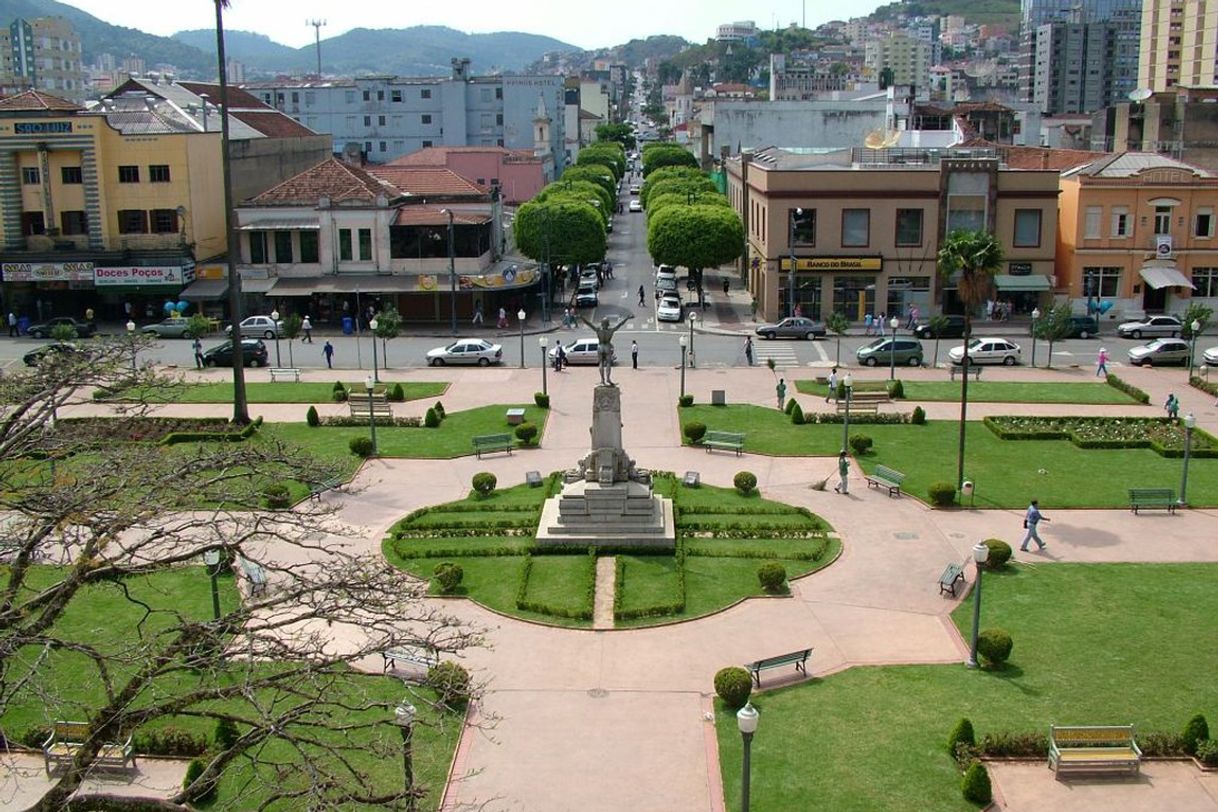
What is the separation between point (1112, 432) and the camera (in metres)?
42.7

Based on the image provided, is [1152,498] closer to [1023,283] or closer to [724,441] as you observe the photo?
[724,441]

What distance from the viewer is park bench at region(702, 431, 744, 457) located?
4112 centimetres

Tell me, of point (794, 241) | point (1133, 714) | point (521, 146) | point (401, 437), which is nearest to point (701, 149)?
point (521, 146)

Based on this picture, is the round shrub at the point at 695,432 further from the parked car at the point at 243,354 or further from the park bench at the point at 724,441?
the parked car at the point at 243,354

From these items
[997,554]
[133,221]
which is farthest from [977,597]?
[133,221]

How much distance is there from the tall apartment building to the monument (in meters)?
153

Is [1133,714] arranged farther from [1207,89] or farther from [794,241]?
[1207,89]

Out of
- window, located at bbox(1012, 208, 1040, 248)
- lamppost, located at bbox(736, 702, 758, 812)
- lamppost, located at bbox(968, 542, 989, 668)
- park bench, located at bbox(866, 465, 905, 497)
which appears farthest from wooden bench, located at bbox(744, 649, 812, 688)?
window, located at bbox(1012, 208, 1040, 248)

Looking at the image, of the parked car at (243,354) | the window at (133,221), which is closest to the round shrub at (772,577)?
the parked car at (243,354)

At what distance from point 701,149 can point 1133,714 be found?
11527 cm

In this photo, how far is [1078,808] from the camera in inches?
802

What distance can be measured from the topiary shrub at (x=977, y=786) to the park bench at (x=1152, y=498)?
17.2m

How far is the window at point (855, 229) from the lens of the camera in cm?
6694

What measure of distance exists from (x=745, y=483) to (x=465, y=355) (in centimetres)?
2356
